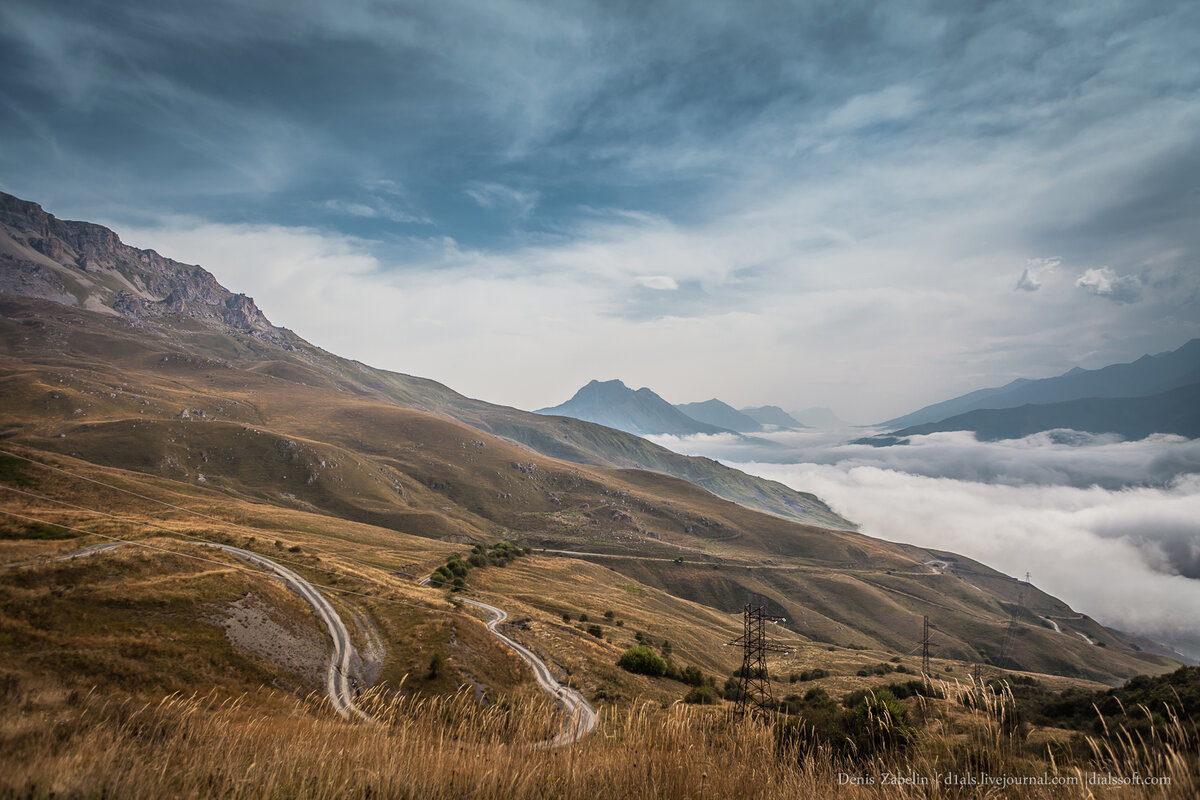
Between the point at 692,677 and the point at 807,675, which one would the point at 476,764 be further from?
the point at 807,675

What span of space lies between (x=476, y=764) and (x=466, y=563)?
356 ft

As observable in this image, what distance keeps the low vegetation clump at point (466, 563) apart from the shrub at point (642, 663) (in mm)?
38369

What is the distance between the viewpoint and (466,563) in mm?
105375

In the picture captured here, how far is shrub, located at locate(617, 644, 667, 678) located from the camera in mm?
56375

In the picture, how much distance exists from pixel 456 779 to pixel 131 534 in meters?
72.7

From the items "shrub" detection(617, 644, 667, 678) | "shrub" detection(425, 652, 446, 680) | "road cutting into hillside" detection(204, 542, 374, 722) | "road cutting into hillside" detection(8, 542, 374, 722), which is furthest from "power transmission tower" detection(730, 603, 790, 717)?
"shrub" detection(425, 652, 446, 680)

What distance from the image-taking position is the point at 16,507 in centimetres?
6184

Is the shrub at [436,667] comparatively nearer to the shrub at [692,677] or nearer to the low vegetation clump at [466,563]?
the shrub at [692,677]

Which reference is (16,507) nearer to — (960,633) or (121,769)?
(121,769)

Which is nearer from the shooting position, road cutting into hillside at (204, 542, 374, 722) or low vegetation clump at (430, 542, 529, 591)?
road cutting into hillside at (204, 542, 374, 722)

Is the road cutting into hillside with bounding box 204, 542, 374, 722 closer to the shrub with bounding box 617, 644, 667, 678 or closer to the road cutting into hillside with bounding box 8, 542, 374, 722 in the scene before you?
the road cutting into hillside with bounding box 8, 542, 374, 722

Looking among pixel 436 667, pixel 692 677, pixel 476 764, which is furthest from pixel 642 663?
pixel 476 764

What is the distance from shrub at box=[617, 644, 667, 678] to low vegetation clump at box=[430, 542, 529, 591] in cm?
3837

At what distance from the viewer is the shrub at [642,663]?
185 ft
